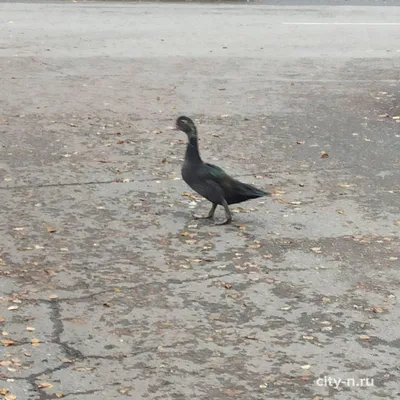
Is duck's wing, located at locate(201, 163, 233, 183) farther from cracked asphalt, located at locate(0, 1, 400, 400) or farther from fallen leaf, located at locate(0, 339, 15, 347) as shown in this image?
fallen leaf, located at locate(0, 339, 15, 347)

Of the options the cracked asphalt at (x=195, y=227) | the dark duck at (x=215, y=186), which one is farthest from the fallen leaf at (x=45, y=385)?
the dark duck at (x=215, y=186)

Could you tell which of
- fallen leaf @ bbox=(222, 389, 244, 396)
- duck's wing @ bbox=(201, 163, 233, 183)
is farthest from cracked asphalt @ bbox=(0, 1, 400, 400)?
duck's wing @ bbox=(201, 163, 233, 183)

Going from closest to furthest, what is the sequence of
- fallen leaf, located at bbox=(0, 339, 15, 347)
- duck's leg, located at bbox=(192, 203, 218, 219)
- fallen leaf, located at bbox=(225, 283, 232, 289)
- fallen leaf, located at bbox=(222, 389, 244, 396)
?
fallen leaf, located at bbox=(222, 389, 244, 396)
fallen leaf, located at bbox=(0, 339, 15, 347)
fallen leaf, located at bbox=(225, 283, 232, 289)
duck's leg, located at bbox=(192, 203, 218, 219)

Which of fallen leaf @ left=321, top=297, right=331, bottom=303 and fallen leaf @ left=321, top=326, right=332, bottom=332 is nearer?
fallen leaf @ left=321, top=326, right=332, bottom=332

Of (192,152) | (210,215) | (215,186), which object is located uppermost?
(192,152)

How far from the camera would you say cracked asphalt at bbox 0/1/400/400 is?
15.6 feet

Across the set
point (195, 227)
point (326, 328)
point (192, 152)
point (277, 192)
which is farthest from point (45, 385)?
point (277, 192)

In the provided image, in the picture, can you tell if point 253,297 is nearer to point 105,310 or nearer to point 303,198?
point 105,310

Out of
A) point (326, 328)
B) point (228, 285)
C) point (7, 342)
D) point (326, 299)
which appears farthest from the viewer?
point (228, 285)

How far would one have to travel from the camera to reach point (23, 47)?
13719 mm

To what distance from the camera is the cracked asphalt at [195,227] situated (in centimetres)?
477

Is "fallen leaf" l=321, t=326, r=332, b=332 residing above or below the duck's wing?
below

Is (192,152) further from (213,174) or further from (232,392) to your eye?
(232,392)

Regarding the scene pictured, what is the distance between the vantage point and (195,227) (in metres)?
6.90
